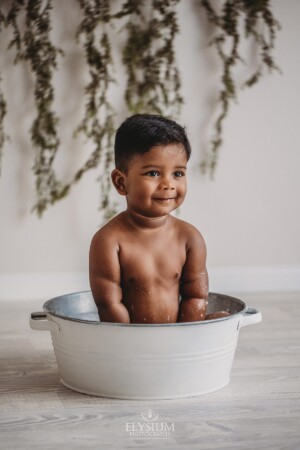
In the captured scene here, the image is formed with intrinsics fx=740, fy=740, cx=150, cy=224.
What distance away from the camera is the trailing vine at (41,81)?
261 cm

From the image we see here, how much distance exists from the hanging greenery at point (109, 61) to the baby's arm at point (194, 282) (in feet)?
3.75

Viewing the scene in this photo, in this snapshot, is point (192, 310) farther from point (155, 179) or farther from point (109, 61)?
point (109, 61)

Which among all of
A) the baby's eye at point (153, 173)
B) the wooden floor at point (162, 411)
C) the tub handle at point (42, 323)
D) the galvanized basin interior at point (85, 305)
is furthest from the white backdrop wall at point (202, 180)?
the baby's eye at point (153, 173)

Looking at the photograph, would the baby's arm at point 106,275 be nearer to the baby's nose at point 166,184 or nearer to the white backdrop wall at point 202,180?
the baby's nose at point 166,184

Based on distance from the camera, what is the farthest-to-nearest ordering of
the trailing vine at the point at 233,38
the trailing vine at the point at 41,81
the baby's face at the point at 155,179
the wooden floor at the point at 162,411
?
the trailing vine at the point at 233,38 → the trailing vine at the point at 41,81 → the baby's face at the point at 155,179 → the wooden floor at the point at 162,411

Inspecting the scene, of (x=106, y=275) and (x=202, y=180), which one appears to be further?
(x=202, y=180)

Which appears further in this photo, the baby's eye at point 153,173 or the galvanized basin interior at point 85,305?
the galvanized basin interior at point 85,305

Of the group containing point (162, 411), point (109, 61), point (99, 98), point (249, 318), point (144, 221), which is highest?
point (109, 61)

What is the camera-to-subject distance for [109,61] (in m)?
2.67

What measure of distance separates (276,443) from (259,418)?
0.12 metres

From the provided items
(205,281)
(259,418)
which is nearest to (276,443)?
(259,418)

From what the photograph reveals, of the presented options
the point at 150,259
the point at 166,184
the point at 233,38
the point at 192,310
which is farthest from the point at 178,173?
the point at 233,38

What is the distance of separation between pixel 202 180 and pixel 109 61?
1.81 feet

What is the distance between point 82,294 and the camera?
66.7 inches
